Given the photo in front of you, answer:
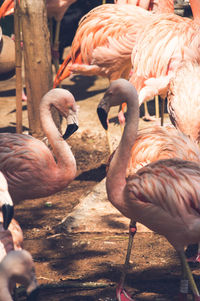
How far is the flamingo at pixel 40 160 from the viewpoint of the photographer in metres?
3.75

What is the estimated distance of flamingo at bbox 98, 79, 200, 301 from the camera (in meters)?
2.88

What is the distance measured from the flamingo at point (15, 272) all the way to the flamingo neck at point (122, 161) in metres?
0.93

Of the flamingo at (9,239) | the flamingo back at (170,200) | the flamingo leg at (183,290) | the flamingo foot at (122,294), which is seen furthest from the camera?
the flamingo foot at (122,294)

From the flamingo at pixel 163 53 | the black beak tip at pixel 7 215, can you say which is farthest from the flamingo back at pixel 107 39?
the black beak tip at pixel 7 215

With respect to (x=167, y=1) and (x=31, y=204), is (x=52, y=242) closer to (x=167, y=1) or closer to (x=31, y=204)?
(x=31, y=204)

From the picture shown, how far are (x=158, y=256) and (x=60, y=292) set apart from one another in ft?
2.60

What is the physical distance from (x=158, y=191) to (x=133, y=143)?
35cm

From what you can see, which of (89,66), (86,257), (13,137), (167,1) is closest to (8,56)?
(89,66)

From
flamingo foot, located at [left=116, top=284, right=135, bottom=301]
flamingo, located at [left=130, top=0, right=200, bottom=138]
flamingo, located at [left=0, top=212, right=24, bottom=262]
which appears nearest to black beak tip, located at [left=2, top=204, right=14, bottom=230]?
flamingo, located at [left=0, top=212, right=24, bottom=262]

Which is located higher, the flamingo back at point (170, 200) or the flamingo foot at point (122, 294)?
the flamingo back at point (170, 200)

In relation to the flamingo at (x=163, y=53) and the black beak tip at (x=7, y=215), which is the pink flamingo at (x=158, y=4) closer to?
the flamingo at (x=163, y=53)

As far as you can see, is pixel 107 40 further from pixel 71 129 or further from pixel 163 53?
pixel 71 129

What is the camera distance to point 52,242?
395 centimetres

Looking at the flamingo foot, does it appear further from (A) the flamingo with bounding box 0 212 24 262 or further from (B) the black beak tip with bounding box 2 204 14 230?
(B) the black beak tip with bounding box 2 204 14 230
